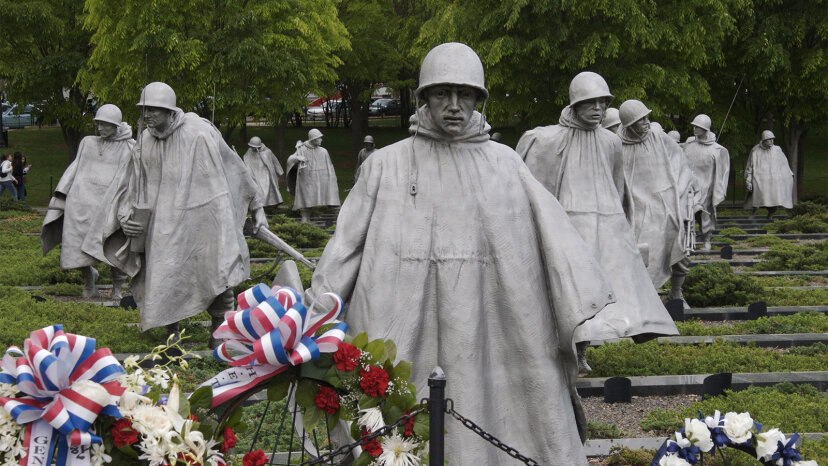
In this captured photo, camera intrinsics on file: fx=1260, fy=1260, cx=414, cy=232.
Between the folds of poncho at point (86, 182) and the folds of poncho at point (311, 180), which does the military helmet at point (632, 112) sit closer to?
the folds of poncho at point (86, 182)

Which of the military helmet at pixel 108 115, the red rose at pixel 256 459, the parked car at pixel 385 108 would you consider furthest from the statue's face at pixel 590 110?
the parked car at pixel 385 108

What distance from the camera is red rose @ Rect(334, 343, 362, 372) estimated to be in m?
4.37

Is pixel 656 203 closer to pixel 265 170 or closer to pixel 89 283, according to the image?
pixel 89 283

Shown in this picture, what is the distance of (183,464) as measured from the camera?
3959mm

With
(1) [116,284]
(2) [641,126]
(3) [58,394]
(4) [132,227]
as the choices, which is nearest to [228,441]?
(3) [58,394]

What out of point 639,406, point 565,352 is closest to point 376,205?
point 565,352

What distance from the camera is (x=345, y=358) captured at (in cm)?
437

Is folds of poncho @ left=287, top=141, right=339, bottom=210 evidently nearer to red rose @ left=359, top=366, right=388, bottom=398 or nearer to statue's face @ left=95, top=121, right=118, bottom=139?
statue's face @ left=95, top=121, right=118, bottom=139

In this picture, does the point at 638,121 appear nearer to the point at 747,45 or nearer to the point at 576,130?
the point at 576,130

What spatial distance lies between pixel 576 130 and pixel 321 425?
4133mm

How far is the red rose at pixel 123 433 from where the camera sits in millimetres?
3822

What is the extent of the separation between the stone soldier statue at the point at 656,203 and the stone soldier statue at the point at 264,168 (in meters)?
16.6

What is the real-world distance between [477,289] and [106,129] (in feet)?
37.9

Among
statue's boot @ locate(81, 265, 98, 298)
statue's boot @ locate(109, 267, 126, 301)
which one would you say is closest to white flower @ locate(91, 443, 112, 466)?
statue's boot @ locate(109, 267, 126, 301)
